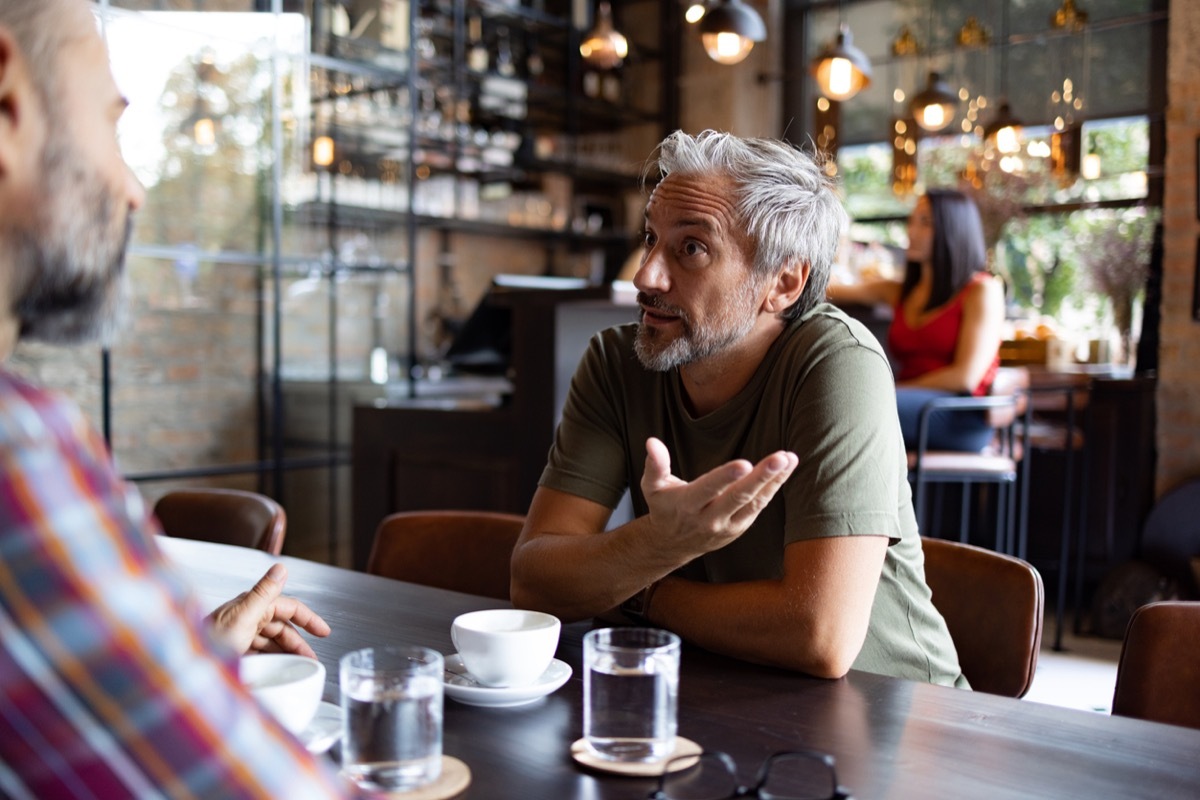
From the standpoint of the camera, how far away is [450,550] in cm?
190

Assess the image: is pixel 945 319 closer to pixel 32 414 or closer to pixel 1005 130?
pixel 1005 130

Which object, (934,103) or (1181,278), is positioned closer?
(1181,278)

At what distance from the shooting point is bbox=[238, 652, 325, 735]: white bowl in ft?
2.66

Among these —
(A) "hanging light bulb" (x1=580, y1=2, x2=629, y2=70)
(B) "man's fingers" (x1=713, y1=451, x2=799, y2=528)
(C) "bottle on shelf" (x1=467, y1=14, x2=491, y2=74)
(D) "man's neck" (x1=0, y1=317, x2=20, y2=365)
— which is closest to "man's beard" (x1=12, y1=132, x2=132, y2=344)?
Answer: (D) "man's neck" (x1=0, y1=317, x2=20, y2=365)

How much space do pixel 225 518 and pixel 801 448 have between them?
1327mm

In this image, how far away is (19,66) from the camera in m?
0.62

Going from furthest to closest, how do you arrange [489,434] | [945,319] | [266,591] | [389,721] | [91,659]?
[945,319]
[489,434]
[266,591]
[389,721]
[91,659]

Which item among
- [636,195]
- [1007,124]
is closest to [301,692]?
[1007,124]

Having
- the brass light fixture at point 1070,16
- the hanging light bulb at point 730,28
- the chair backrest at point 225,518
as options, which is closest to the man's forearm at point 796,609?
the chair backrest at point 225,518

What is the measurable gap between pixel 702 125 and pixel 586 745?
20.5 ft

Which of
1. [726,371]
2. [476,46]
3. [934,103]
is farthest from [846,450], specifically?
[476,46]

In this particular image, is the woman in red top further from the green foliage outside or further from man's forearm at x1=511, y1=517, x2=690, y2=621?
man's forearm at x1=511, y1=517, x2=690, y2=621

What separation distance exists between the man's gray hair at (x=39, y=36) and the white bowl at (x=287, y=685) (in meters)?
0.43

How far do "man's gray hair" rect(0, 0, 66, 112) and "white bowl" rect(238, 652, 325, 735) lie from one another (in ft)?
1.40
